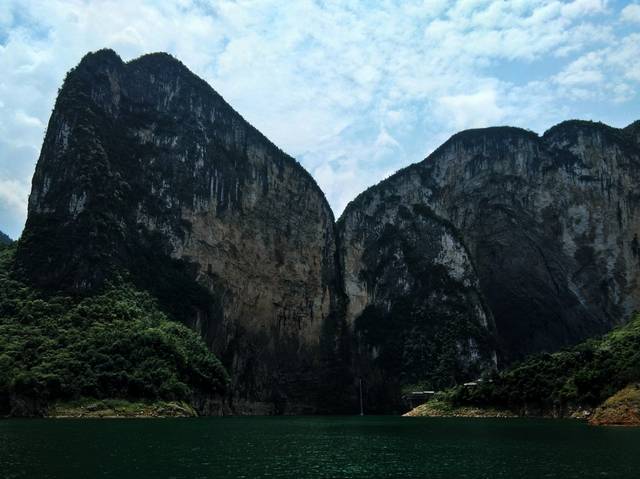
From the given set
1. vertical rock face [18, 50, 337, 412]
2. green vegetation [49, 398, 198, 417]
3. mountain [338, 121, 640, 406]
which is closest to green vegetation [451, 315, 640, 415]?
mountain [338, 121, 640, 406]

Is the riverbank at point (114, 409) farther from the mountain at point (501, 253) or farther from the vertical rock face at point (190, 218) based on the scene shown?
the mountain at point (501, 253)

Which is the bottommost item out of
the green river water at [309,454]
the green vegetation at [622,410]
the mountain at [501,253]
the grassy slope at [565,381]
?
the green river water at [309,454]

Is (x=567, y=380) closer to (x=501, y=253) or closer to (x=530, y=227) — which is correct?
(x=501, y=253)

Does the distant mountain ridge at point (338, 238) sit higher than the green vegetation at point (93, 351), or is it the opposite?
the distant mountain ridge at point (338, 238)

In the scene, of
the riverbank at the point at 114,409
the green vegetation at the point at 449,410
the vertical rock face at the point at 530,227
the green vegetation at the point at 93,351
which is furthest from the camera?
the vertical rock face at the point at 530,227

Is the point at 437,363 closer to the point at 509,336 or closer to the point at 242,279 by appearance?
the point at 509,336

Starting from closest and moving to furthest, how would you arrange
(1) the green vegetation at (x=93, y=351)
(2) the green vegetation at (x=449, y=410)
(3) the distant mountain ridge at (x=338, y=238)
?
(1) the green vegetation at (x=93, y=351) < (2) the green vegetation at (x=449, y=410) < (3) the distant mountain ridge at (x=338, y=238)

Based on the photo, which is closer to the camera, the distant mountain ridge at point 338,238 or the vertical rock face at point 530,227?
the distant mountain ridge at point 338,238

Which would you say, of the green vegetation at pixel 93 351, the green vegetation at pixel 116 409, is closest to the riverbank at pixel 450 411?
the green vegetation at pixel 93 351
